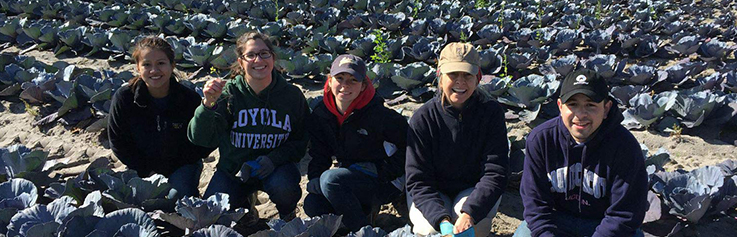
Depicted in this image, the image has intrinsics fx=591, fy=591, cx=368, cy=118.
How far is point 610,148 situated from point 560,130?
230 millimetres

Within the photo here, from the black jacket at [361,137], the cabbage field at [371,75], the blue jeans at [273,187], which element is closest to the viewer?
the cabbage field at [371,75]

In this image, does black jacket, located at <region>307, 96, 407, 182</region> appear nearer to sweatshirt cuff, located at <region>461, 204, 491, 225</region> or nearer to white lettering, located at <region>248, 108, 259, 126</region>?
white lettering, located at <region>248, 108, 259, 126</region>

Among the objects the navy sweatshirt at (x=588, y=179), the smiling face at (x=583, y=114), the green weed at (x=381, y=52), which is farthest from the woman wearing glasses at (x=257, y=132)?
the green weed at (x=381, y=52)

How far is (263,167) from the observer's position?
3416mm

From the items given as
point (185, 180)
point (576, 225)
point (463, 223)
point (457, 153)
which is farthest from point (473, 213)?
point (185, 180)

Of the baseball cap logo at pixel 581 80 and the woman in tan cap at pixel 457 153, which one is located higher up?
the baseball cap logo at pixel 581 80

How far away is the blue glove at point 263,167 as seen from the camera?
11.2ft

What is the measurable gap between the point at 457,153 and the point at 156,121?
1824mm

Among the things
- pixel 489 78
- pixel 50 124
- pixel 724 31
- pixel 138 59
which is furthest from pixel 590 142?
pixel 724 31

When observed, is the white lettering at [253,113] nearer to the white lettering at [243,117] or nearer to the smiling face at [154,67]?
the white lettering at [243,117]

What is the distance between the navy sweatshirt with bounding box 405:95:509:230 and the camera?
10.0 feet

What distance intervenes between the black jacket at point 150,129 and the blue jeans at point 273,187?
1.15ft

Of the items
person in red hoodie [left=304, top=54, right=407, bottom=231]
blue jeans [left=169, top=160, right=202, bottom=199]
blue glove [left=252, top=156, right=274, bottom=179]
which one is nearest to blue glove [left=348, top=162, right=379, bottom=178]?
person in red hoodie [left=304, top=54, right=407, bottom=231]

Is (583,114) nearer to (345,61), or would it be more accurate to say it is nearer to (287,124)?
(345,61)
